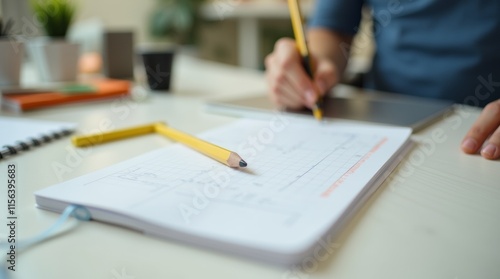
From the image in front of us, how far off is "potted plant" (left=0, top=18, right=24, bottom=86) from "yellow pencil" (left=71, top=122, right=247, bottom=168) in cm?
39

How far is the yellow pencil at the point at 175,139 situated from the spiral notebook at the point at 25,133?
1.6 inches

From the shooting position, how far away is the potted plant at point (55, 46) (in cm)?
86

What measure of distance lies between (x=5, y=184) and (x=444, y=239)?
36cm

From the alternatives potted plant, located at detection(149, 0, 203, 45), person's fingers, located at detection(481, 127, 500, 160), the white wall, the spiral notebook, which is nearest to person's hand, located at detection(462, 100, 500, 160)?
person's fingers, located at detection(481, 127, 500, 160)

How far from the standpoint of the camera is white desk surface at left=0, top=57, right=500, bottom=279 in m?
0.25

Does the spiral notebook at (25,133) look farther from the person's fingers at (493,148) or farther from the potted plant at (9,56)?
the person's fingers at (493,148)

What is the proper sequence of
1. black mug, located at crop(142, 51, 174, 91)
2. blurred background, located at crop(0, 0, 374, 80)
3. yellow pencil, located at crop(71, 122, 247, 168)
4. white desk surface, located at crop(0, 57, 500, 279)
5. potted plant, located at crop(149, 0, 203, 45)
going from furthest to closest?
potted plant, located at crop(149, 0, 203, 45), blurred background, located at crop(0, 0, 374, 80), black mug, located at crop(142, 51, 174, 91), yellow pencil, located at crop(71, 122, 247, 168), white desk surface, located at crop(0, 57, 500, 279)

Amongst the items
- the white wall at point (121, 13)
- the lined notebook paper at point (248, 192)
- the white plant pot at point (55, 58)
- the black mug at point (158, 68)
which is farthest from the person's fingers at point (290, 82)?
the white wall at point (121, 13)

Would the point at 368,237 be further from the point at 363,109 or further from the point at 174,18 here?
the point at 174,18

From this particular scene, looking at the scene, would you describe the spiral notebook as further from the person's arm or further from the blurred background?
the blurred background

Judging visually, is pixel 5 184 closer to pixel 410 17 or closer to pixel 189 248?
pixel 189 248

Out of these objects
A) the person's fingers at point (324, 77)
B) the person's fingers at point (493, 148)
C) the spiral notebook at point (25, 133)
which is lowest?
the person's fingers at point (493, 148)

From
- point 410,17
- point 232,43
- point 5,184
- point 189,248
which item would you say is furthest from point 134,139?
point 232,43

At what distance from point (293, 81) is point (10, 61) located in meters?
0.54
